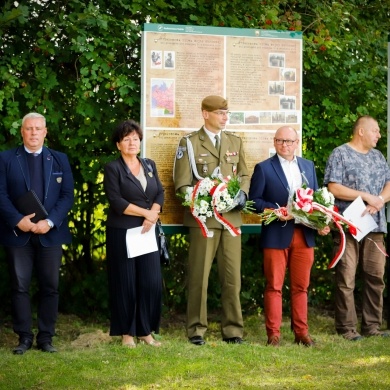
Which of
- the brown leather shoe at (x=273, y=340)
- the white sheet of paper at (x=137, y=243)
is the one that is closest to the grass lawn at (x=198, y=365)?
the brown leather shoe at (x=273, y=340)

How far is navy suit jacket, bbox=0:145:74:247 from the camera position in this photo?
810 centimetres

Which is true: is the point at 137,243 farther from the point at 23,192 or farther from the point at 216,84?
the point at 216,84

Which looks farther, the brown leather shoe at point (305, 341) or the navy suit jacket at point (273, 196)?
the brown leather shoe at point (305, 341)

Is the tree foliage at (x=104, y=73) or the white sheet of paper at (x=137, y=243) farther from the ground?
the tree foliage at (x=104, y=73)

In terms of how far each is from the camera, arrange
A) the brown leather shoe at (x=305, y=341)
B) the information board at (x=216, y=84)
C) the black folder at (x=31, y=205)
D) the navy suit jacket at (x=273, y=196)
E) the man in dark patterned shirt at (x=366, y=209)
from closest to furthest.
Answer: the black folder at (x=31, y=205)
the navy suit jacket at (x=273, y=196)
the brown leather shoe at (x=305, y=341)
the information board at (x=216, y=84)
the man in dark patterned shirt at (x=366, y=209)

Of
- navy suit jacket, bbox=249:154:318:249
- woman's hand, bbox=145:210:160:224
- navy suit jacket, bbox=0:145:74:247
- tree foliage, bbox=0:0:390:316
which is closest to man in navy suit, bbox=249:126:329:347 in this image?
navy suit jacket, bbox=249:154:318:249

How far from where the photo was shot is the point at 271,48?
940 centimetres

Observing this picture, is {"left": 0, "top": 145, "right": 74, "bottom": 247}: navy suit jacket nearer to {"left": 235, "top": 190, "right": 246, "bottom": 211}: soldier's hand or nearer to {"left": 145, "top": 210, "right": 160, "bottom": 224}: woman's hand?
{"left": 145, "top": 210, "right": 160, "bottom": 224}: woman's hand

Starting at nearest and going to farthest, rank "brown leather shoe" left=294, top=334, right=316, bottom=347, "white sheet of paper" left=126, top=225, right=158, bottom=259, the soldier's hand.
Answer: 1. "white sheet of paper" left=126, top=225, right=158, bottom=259
2. the soldier's hand
3. "brown leather shoe" left=294, top=334, right=316, bottom=347

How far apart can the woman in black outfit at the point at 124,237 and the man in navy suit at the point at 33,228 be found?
0.45 m

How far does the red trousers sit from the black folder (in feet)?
6.76

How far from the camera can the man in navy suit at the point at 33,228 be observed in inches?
320

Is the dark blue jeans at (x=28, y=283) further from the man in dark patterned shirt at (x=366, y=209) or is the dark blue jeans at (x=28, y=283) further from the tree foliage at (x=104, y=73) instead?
the man in dark patterned shirt at (x=366, y=209)

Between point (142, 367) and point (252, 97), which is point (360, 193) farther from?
point (142, 367)
